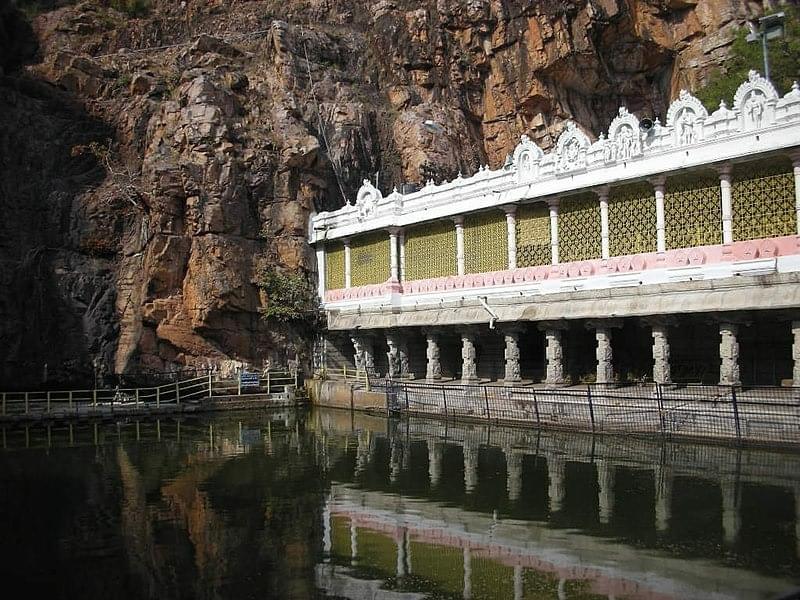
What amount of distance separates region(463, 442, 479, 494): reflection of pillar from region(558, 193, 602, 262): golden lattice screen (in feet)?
25.9

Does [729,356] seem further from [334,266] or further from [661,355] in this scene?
[334,266]

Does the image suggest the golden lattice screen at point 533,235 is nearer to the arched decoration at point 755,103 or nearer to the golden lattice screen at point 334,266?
the arched decoration at point 755,103

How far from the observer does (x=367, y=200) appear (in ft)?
106

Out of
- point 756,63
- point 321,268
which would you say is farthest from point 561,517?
point 756,63

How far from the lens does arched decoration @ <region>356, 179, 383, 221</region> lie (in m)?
32.2

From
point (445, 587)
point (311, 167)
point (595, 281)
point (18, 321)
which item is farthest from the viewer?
point (311, 167)

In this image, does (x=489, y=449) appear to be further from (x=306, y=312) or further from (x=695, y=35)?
(x=695, y=35)

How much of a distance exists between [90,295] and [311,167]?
11365 millimetres

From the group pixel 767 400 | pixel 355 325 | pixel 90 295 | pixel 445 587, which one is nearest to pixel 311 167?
pixel 355 325

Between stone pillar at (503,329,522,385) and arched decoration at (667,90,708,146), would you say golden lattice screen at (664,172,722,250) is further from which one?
stone pillar at (503,329,522,385)

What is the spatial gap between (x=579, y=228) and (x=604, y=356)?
4466 mm

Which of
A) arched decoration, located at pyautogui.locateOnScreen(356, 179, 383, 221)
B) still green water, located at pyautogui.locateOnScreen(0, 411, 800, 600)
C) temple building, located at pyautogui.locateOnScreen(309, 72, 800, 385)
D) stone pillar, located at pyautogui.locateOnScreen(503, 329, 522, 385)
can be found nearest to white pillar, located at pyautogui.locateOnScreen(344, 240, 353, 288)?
temple building, located at pyautogui.locateOnScreen(309, 72, 800, 385)

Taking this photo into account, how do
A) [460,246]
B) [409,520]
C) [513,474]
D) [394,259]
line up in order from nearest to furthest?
[409,520]
[513,474]
[460,246]
[394,259]

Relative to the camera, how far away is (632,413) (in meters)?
19.6
